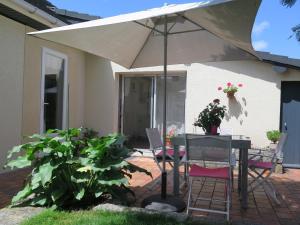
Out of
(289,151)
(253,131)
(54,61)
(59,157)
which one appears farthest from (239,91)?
(59,157)

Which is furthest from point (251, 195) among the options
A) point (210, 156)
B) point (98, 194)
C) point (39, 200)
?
point (39, 200)

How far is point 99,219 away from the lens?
3.18m

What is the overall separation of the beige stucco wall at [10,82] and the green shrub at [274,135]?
5.17 metres

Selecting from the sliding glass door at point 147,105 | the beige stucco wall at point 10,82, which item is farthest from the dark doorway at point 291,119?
the beige stucco wall at point 10,82

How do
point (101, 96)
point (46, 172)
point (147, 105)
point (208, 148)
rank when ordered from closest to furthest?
point (46, 172) < point (208, 148) < point (101, 96) < point (147, 105)

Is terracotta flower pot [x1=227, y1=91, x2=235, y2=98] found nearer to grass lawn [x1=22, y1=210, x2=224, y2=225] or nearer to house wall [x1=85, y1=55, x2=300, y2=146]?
house wall [x1=85, y1=55, x2=300, y2=146]

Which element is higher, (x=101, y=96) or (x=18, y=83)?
(x=18, y=83)

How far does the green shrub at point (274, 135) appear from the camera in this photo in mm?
7422

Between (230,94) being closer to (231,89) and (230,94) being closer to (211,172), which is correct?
(231,89)

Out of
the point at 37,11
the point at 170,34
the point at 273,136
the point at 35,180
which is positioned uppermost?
the point at 37,11

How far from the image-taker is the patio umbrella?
318 centimetres

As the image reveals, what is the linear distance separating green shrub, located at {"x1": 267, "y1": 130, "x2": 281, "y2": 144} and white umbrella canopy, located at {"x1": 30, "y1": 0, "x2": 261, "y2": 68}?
3124 mm

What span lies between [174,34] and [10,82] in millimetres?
3236

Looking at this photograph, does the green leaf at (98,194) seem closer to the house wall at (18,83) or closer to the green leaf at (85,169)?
the green leaf at (85,169)
